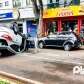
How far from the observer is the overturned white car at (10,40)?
20859mm

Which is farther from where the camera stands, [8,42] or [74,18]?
[74,18]

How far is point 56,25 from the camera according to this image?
3281 centimetres

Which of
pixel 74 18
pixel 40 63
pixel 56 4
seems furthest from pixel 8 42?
pixel 56 4

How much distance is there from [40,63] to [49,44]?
908cm

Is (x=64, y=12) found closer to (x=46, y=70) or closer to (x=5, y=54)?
(x=5, y=54)

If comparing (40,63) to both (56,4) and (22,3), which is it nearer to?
(56,4)

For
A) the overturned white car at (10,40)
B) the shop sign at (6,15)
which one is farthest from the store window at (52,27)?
the overturned white car at (10,40)

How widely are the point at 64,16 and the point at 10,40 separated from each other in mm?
10630

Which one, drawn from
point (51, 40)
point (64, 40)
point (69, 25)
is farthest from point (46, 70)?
point (69, 25)

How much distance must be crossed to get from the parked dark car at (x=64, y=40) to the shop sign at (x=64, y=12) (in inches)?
A: 171

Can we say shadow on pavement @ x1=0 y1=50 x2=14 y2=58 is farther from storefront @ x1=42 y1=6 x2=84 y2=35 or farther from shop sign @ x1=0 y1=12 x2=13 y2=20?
shop sign @ x1=0 y1=12 x2=13 y2=20

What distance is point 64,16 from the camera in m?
30.5

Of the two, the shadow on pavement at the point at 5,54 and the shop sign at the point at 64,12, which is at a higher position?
the shop sign at the point at 64,12

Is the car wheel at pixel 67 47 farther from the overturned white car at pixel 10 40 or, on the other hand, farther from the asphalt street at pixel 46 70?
the asphalt street at pixel 46 70
